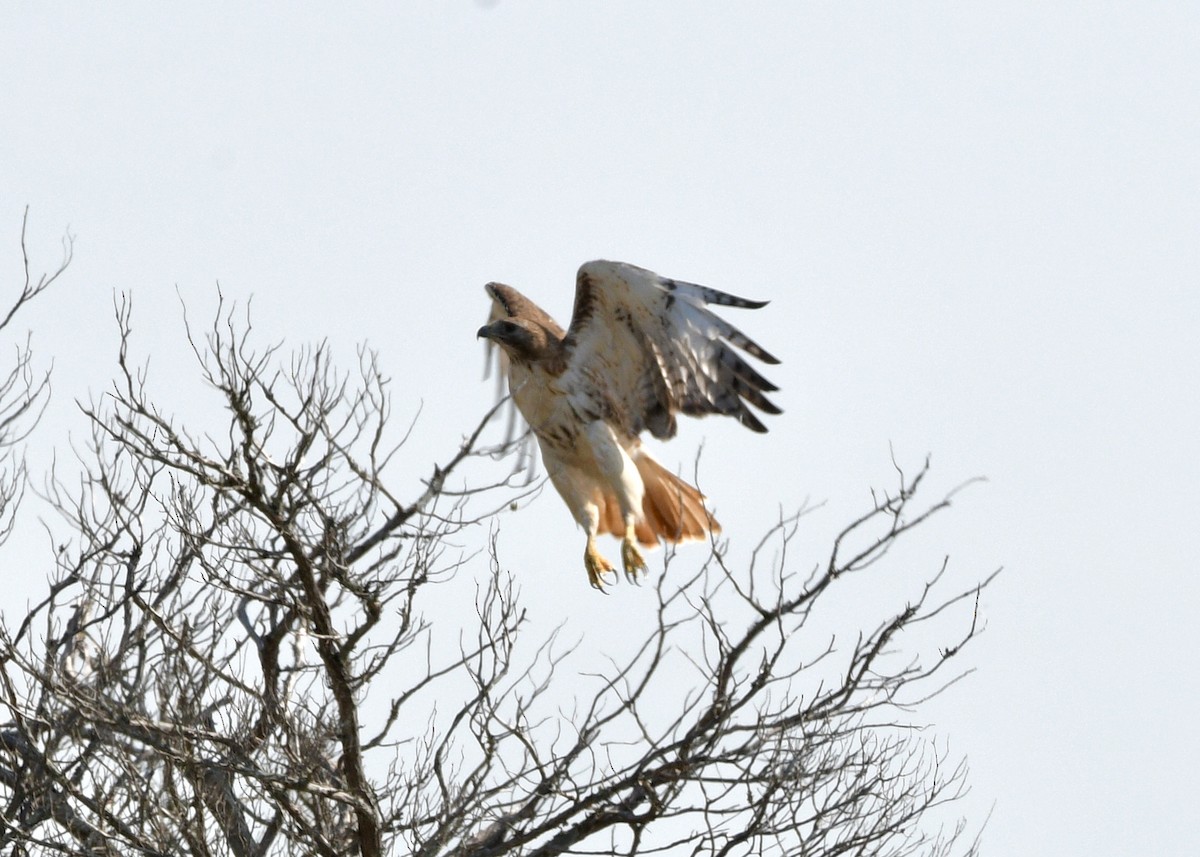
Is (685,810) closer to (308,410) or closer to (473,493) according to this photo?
(473,493)

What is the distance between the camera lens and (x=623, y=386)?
8.30 meters

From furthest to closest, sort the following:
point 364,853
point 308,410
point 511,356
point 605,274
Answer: point 511,356
point 605,274
point 364,853
point 308,410

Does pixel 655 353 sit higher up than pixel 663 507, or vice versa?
pixel 655 353

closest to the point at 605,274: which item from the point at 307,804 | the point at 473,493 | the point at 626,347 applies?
the point at 626,347

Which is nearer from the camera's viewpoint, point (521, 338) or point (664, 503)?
point (521, 338)

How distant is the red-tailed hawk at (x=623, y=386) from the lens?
26.2 ft

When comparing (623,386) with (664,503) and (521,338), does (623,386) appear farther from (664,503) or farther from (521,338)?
(664,503)


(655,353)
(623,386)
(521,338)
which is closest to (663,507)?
(623,386)

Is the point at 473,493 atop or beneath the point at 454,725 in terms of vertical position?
atop

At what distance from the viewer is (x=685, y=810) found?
5.40 meters

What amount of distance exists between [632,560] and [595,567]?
216 mm

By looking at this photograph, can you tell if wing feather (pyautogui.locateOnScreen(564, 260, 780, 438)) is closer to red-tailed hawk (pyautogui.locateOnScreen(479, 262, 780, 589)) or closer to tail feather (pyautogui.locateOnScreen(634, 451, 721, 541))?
red-tailed hawk (pyautogui.locateOnScreen(479, 262, 780, 589))

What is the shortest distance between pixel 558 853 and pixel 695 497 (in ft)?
10.8

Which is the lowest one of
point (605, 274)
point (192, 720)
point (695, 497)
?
point (192, 720)
